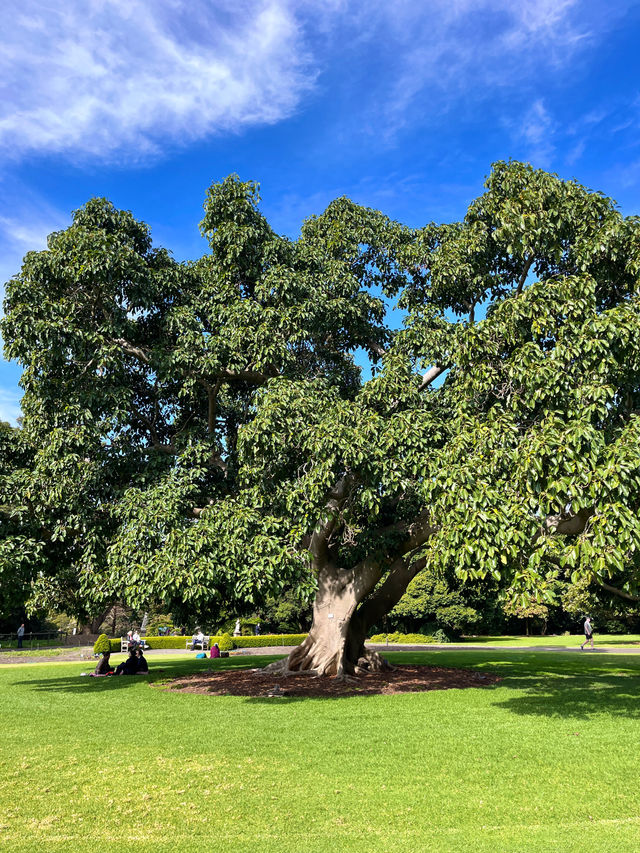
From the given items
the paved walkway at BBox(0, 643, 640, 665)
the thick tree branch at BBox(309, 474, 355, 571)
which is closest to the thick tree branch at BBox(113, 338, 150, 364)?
the thick tree branch at BBox(309, 474, 355, 571)

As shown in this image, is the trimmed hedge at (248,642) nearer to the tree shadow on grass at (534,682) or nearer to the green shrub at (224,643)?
the green shrub at (224,643)

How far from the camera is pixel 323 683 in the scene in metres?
16.1

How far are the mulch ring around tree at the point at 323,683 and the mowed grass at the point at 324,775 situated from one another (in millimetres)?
1435

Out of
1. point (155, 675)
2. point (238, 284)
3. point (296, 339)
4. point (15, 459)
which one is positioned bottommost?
point (155, 675)

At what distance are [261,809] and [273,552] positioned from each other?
6523mm

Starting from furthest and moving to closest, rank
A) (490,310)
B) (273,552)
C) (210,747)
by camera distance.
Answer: (490,310)
(273,552)
(210,747)

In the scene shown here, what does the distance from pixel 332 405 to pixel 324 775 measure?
7.89 meters

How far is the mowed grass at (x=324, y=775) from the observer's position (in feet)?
17.5

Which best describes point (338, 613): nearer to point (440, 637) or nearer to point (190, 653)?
point (190, 653)

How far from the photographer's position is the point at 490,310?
13633mm

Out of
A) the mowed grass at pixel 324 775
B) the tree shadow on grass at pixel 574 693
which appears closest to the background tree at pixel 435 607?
the tree shadow on grass at pixel 574 693

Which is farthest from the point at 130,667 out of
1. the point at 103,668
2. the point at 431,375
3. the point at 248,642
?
the point at 248,642

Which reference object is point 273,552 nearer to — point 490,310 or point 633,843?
point 490,310

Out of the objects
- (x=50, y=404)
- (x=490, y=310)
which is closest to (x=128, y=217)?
(x=50, y=404)
